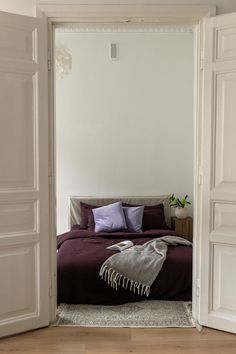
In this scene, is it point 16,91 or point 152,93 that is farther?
point 152,93

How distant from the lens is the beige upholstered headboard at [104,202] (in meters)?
5.90

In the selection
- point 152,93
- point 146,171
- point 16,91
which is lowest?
point 146,171

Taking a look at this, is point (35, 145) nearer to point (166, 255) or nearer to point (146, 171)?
point (166, 255)

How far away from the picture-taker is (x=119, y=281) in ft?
13.0

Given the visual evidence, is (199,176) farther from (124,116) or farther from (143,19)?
(124,116)

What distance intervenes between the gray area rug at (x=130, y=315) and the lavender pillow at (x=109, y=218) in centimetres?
149

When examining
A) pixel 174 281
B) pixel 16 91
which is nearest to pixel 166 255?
pixel 174 281

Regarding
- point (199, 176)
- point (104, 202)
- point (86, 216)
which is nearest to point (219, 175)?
point (199, 176)

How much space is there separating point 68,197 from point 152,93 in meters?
1.92

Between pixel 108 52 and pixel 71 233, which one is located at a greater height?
pixel 108 52

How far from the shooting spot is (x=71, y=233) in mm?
5109

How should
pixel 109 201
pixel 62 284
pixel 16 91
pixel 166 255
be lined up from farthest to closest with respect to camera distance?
pixel 109 201, pixel 166 255, pixel 62 284, pixel 16 91

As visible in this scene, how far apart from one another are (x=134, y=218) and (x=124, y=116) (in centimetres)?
155

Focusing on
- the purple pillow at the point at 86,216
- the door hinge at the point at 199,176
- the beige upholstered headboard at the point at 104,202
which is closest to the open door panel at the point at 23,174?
the door hinge at the point at 199,176
